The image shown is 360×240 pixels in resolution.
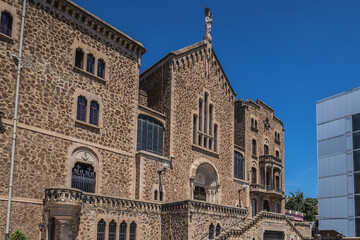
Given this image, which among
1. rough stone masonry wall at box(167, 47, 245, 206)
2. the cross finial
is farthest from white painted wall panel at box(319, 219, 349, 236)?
the cross finial

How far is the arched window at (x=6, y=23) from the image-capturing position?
75.9 feet

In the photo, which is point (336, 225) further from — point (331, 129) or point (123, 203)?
point (123, 203)

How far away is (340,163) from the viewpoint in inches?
1810

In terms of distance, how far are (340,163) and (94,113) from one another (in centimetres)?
2928

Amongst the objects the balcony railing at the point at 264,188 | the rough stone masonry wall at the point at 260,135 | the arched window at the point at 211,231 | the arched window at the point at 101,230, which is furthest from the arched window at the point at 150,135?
the balcony railing at the point at 264,188

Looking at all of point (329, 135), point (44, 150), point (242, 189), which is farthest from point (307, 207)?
point (44, 150)

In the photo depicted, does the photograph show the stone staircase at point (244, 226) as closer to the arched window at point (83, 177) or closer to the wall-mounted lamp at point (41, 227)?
the arched window at point (83, 177)

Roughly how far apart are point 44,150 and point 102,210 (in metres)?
4.71

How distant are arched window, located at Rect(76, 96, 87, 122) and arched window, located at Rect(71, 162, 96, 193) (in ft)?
9.38

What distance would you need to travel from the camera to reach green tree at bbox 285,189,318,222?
68438mm

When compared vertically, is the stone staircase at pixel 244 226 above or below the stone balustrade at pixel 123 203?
below

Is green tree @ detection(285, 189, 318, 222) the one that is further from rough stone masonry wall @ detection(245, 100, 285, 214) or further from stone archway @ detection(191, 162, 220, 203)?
stone archway @ detection(191, 162, 220, 203)

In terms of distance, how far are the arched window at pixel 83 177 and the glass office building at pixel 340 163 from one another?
29.0 metres

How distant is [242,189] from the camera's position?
40.9 m
